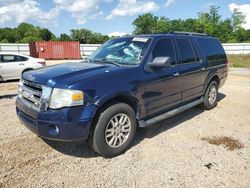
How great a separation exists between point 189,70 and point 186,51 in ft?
A: 1.39

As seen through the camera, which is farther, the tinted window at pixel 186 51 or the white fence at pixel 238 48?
the white fence at pixel 238 48

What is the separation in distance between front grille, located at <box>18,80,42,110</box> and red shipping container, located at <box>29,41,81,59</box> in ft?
89.0

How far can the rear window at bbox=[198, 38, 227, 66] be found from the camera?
258 inches

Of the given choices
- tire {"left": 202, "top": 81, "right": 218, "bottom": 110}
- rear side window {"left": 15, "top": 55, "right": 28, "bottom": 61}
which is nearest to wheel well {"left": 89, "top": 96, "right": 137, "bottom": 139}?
tire {"left": 202, "top": 81, "right": 218, "bottom": 110}

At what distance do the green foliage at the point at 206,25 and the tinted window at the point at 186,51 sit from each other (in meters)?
73.3

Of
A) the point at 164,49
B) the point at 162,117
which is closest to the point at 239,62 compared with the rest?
the point at 164,49

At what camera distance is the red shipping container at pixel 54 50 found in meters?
30.1

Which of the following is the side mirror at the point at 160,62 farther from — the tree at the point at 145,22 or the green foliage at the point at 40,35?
the tree at the point at 145,22

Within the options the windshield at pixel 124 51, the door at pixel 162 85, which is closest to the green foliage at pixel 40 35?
the windshield at pixel 124 51

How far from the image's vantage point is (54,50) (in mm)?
30859

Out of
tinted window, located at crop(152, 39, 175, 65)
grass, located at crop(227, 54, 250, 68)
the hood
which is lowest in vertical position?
grass, located at crop(227, 54, 250, 68)

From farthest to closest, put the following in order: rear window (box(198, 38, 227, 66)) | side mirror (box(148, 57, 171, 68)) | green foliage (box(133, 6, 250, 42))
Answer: green foliage (box(133, 6, 250, 42)) → rear window (box(198, 38, 227, 66)) → side mirror (box(148, 57, 171, 68))

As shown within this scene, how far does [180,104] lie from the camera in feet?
18.3

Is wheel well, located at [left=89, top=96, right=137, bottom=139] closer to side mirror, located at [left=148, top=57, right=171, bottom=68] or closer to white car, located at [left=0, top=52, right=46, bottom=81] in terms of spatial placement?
side mirror, located at [left=148, top=57, right=171, bottom=68]
